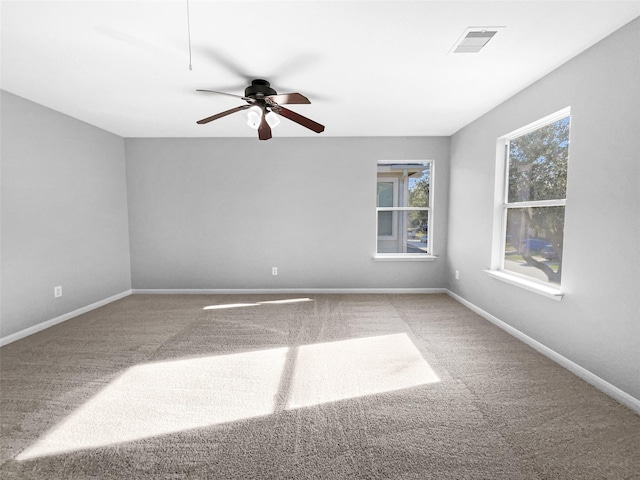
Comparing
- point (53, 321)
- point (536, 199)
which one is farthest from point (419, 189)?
point (53, 321)

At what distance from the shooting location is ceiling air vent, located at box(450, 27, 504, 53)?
1.92m

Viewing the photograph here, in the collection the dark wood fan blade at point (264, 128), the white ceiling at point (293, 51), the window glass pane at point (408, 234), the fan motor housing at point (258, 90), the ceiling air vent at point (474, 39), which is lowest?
the window glass pane at point (408, 234)

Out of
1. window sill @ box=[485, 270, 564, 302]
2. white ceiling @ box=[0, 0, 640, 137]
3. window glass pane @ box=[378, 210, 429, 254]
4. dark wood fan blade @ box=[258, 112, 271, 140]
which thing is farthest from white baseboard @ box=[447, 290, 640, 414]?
dark wood fan blade @ box=[258, 112, 271, 140]

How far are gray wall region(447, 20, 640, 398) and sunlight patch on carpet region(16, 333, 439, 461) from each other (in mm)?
1204

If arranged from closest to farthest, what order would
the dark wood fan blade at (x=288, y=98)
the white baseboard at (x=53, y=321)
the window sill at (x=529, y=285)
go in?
1. the dark wood fan blade at (x=288, y=98)
2. the window sill at (x=529, y=285)
3. the white baseboard at (x=53, y=321)

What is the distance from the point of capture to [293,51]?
7.14 feet

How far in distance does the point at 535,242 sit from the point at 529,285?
1.52 feet

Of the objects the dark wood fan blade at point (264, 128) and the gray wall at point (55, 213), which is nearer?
the dark wood fan blade at point (264, 128)

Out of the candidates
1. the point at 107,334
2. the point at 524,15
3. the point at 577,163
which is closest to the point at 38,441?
the point at 107,334

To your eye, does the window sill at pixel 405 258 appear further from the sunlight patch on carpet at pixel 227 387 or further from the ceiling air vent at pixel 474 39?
the ceiling air vent at pixel 474 39

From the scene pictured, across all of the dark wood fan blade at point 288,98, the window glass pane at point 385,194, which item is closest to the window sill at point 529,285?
the window glass pane at point 385,194

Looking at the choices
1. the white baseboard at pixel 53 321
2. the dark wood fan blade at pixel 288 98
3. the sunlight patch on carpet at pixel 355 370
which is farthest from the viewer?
the white baseboard at pixel 53 321

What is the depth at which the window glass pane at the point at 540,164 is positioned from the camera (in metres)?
2.57

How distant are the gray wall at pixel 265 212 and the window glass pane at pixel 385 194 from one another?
0.22 meters
